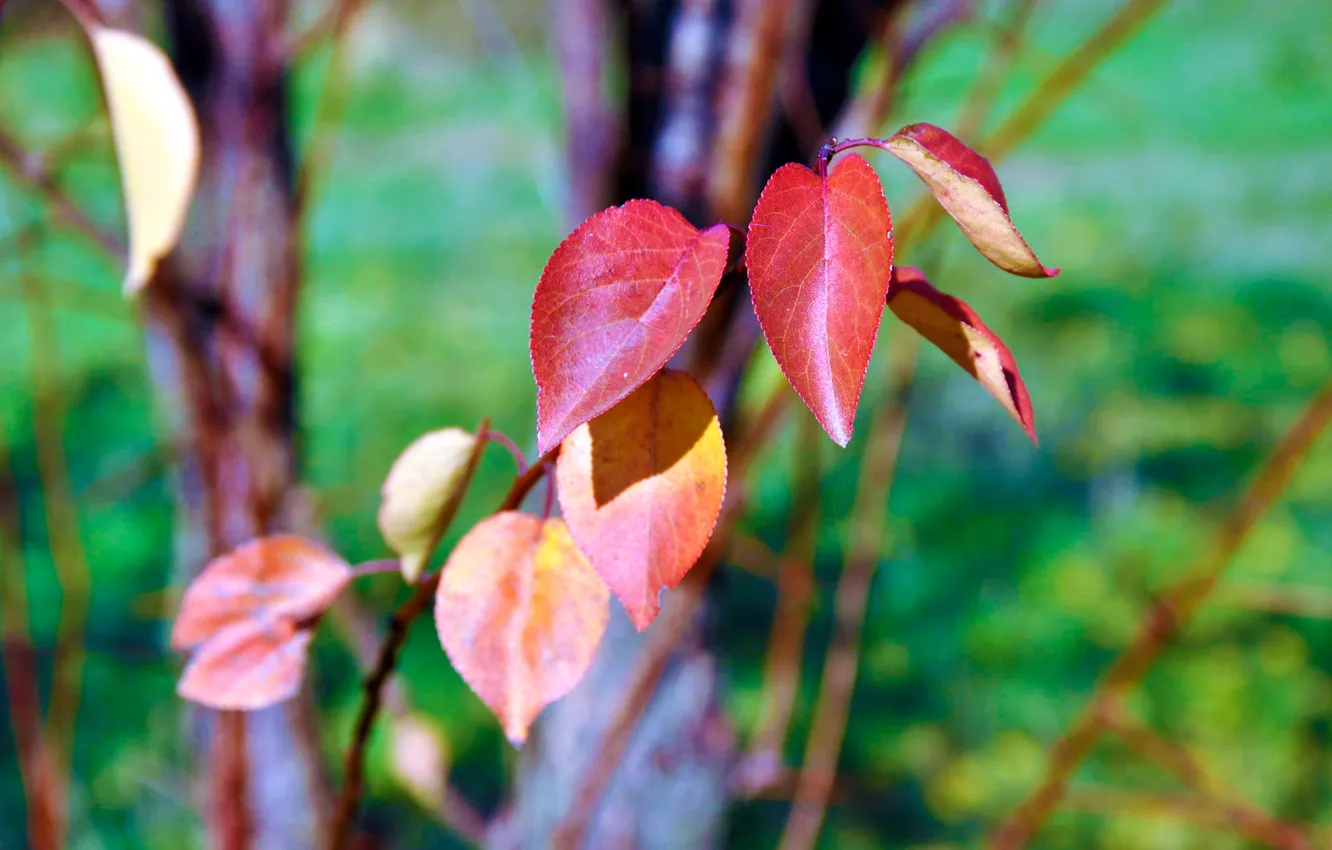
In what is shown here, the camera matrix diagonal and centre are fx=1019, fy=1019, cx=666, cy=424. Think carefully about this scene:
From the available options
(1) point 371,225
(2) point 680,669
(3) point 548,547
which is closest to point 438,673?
(2) point 680,669

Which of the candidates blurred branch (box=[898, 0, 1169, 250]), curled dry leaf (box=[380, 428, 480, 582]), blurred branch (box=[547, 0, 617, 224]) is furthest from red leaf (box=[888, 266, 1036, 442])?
blurred branch (box=[547, 0, 617, 224])

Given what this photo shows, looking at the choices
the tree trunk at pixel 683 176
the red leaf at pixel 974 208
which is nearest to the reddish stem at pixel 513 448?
the red leaf at pixel 974 208

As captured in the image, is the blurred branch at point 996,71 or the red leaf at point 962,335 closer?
the red leaf at point 962,335

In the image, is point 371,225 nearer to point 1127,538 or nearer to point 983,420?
point 983,420

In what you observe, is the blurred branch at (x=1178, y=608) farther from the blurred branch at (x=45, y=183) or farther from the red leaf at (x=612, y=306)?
the blurred branch at (x=45, y=183)

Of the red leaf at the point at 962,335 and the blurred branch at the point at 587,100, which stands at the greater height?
the red leaf at the point at 962,335

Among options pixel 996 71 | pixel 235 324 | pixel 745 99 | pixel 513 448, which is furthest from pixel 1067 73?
pixel 235 324

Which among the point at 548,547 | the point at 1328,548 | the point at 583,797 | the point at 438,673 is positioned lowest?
the point at 1328,548
